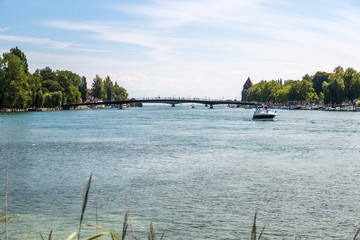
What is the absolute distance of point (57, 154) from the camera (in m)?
36.1

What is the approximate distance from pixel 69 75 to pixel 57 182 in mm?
183624

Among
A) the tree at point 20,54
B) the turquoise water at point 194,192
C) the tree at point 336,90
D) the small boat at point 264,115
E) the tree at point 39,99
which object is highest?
the tree at point 20,54

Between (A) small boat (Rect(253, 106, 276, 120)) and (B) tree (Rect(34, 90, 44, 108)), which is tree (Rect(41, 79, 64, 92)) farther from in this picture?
(A) small boat (Rect(253, 106, 276, 120))

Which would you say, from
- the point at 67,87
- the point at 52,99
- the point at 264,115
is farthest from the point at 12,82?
the point at 264,115

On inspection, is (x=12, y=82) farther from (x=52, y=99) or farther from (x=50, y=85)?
(x=50, y=85)

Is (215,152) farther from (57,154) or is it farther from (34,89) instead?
(34,89)

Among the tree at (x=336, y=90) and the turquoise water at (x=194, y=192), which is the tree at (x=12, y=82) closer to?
the turquoise water at (x=194, y=192)

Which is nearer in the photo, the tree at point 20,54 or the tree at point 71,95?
the tree at point 20,54

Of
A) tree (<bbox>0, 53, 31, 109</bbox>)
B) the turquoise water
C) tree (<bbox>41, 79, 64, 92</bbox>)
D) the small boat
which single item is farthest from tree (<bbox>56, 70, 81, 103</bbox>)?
the turquoise water

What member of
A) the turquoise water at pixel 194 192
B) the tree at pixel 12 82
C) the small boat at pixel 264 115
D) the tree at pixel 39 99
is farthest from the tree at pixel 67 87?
the turquoise water at pixel 194 192

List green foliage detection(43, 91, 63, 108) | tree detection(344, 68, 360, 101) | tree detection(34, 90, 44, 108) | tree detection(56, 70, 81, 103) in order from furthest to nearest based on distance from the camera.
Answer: tree detection(56, 70, 81, 103) < green foliage detection(43, 91, 63, 108) < tree detection(344, 68, 360, 101) < tree detection(34, 90, 44, 108)

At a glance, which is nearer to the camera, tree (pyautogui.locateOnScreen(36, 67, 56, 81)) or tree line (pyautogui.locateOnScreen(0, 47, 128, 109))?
tree line (pyautogui.locateOnScreen(0, 47, 128, 109))

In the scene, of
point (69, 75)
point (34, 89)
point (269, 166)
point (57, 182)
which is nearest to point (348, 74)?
point (34, 89)

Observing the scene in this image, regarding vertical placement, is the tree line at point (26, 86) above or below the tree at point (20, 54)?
below
